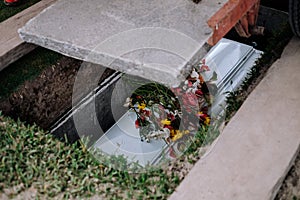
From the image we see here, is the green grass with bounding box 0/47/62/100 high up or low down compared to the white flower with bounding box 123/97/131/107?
up

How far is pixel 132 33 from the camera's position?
93.3 inches

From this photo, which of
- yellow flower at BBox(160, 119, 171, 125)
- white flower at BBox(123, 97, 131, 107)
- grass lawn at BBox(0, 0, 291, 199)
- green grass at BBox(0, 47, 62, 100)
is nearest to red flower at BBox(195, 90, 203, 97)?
yellow flower at BBox(160, 119, 171, 125)

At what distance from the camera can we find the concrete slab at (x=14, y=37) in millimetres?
→ 2545

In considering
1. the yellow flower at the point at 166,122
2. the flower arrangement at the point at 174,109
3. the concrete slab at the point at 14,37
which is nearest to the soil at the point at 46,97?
the concrete slab at the point at 14,37

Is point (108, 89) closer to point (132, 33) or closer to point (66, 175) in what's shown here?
point (132, 33)

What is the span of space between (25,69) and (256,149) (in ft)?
4.60

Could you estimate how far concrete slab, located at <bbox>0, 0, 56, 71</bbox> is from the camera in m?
2.54

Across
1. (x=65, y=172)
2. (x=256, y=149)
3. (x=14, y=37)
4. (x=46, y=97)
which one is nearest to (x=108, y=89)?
(x=46, y=97)

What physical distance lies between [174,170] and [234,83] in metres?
1.39

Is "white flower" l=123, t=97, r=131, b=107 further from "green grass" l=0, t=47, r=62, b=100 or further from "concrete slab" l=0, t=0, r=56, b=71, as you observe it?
"concrete slab" l=0, t=0, r=56, b=71

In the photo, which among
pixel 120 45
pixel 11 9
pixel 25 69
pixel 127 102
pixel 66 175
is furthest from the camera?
pixel 127 102

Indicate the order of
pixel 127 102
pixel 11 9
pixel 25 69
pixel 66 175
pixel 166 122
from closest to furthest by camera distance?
pixel 66 175 < pixel 25 69 < pixel 166 122 < pixel 11 9 < pixel 127 102

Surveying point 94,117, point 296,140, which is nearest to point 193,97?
point 94,117

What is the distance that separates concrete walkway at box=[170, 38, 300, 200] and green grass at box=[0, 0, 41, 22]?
167cm
